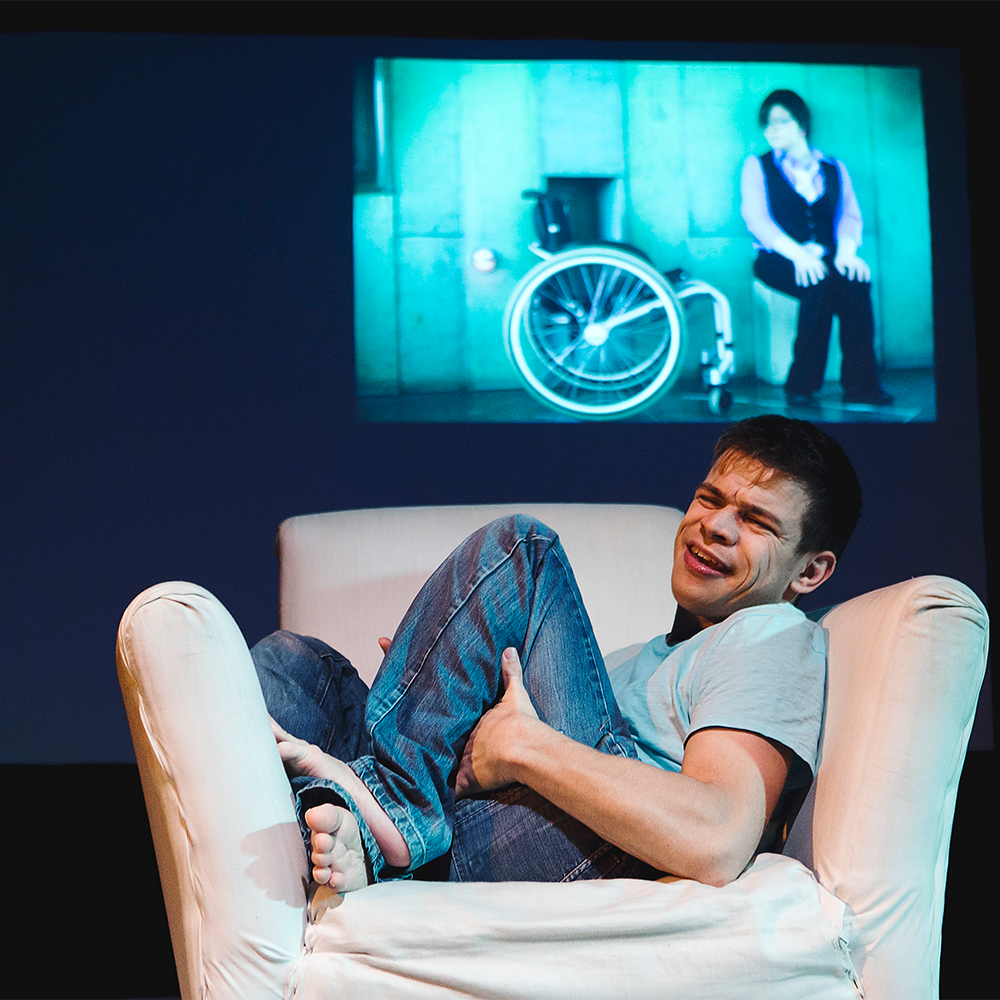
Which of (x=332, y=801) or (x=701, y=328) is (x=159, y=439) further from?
(x=332, y=801)

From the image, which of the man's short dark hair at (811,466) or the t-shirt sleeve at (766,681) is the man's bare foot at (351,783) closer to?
the t-shirt sleeve at (766,681)

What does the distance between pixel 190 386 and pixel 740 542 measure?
90.8 inches

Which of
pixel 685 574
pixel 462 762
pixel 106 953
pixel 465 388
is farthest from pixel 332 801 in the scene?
pixel 465 388

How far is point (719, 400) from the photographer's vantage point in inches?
128

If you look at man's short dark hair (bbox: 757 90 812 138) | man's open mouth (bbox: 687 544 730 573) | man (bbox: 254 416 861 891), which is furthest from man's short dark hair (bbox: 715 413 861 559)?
man's short dark hair (bbox: 757 90 812 138)

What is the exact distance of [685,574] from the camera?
1.42 metres

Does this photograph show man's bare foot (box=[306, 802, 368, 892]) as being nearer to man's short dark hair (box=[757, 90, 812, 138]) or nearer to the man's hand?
the man's hand

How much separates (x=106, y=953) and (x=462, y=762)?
4.51ft

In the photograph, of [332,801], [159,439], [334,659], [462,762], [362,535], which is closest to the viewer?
[332,801]

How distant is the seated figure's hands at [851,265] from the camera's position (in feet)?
10.9

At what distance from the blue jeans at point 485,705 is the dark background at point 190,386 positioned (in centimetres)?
202

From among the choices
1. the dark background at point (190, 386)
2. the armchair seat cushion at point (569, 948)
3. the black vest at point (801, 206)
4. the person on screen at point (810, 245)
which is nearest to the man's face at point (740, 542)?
the armchair seat cushion at point (569, 948)

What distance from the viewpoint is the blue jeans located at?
109 centimetres

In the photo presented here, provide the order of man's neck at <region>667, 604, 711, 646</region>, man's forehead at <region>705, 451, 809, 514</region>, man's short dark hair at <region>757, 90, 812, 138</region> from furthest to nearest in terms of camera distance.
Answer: man's short dark hair at <region>757, 90, 812, 138</region>, man's neck at <region>667, 604, 711, 646</region>, man's forehead at <region>705, 451, 809, 514</region>
